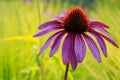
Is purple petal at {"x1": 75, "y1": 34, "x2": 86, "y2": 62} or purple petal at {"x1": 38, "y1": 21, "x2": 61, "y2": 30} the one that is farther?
purple petal at {"x1": 38, "y1": 21, "x2": 61, "y2": 30}

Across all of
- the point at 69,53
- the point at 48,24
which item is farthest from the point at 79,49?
the point at 48,24

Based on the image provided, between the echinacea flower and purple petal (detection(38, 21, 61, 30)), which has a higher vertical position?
purple petal (detection(38, 21, 61, 30))

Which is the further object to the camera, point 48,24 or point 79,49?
point 48,24

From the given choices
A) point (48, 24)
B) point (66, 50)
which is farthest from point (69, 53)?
point (48, 24)

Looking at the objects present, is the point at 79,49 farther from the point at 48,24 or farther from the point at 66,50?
the point at 48,24

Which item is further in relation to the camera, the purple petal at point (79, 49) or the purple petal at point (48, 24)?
the purple petal at point (48, 24)

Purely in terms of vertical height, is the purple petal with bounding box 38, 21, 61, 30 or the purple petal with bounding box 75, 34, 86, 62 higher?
the purple petal with bounding box 38, 21, 61, 30

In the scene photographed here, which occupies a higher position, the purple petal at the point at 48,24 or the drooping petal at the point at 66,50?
the purple petal at the point at 48,24

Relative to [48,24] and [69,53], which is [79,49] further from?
[48,24]

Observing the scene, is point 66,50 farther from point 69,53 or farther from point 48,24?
point 48,24
